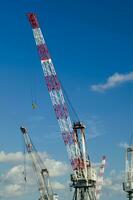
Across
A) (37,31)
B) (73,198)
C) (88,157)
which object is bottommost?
(73,198)

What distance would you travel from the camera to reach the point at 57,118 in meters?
184

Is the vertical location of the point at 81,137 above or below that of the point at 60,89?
below

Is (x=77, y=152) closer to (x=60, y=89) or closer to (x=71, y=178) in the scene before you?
(x=71, y=178)

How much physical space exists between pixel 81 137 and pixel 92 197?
917 inches

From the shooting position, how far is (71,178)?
634 ft

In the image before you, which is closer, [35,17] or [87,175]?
[35,17]

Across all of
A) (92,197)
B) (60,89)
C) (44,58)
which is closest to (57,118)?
(60,89)

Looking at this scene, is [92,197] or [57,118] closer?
[57,118]

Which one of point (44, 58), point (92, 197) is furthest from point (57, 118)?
point (92, 197)

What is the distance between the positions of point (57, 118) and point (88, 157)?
23.9m

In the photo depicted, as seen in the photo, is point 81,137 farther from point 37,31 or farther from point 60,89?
point 37,31

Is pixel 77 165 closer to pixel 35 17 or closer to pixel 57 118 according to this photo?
pixel 57 118

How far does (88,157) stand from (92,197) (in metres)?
15.1

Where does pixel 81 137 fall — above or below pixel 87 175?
above
